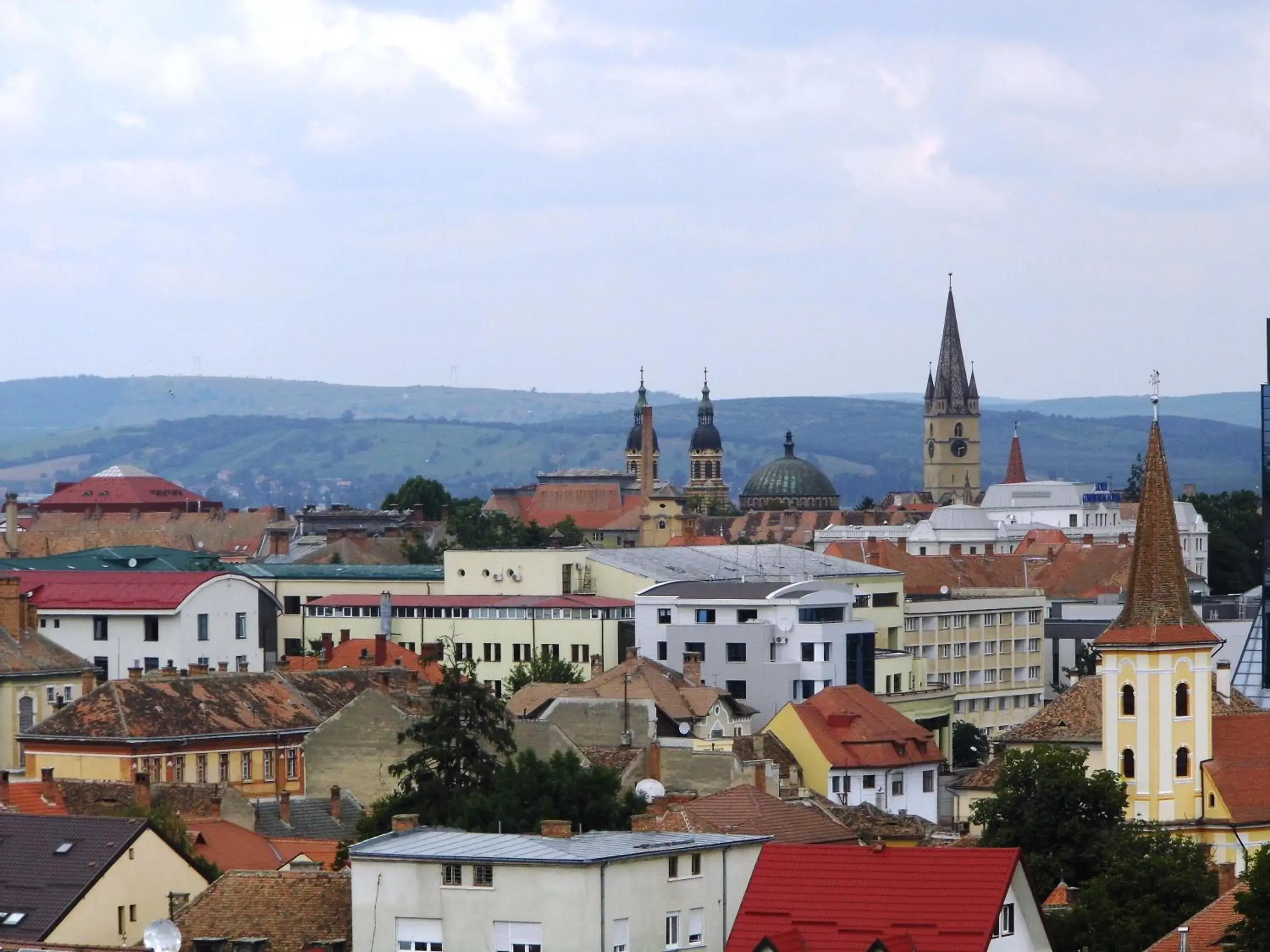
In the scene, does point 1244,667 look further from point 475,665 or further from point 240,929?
point 240,929

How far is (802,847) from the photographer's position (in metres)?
51.6

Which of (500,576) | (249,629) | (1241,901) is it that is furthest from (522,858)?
(500,576)

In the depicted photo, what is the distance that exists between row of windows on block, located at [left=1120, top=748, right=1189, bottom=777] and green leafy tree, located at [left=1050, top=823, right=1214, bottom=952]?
60.1 ft

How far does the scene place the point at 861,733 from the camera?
329ft

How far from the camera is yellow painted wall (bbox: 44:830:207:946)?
54.9m

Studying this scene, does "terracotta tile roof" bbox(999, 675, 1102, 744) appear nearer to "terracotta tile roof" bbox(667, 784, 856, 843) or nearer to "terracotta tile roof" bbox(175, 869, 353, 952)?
"terracotta tile roof" bbox(667, 784, 856, 843)

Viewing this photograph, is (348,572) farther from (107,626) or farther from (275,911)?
(275,911)

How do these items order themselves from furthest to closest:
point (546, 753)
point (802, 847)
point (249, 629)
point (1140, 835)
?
point (249, 629), point (546, 753), point (1140, 835), point (802, 847)

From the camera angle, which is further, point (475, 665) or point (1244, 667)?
point (475, 665)

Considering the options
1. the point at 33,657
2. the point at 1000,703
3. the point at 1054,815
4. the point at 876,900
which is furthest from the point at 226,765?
the point at 1000,703

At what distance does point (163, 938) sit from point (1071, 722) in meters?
51.8

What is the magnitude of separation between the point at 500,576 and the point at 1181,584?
55107 mm

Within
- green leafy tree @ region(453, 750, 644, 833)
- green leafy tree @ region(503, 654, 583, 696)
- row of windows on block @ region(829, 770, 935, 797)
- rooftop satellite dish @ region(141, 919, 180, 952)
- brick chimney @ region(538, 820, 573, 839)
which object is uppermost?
brick chimney @ region(538, 820, 573, 839)

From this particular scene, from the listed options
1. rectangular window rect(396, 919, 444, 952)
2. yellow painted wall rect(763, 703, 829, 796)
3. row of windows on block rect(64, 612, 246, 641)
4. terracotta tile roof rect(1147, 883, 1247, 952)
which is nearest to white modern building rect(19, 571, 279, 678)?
row of windows on block rect(64, 612, 246, 641)
